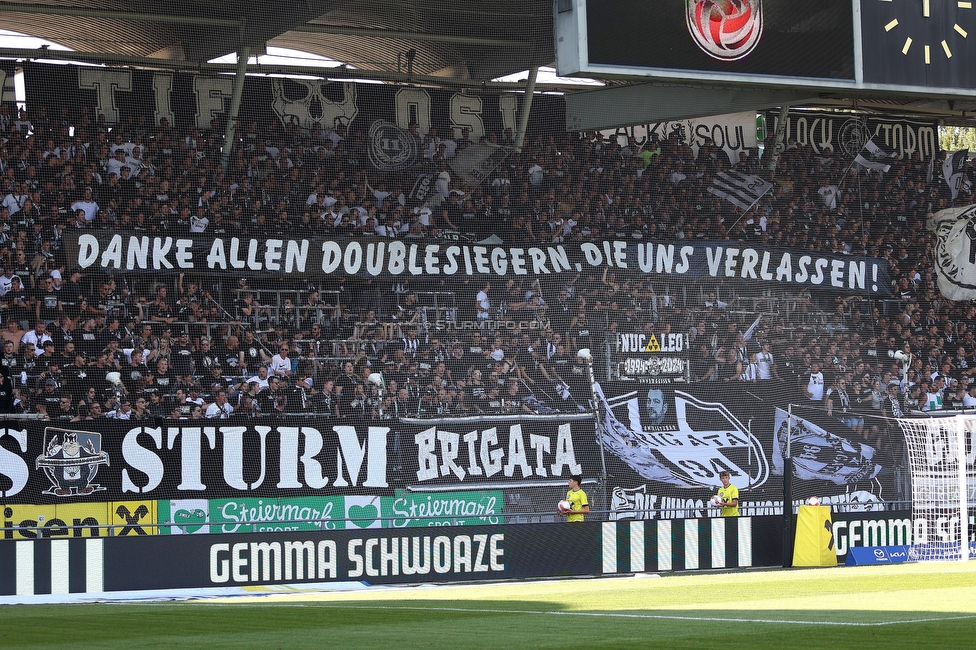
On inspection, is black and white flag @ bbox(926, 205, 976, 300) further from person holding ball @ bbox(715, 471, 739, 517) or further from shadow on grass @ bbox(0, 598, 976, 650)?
shadow on grass @ bbox(0, 598, 976, 650)

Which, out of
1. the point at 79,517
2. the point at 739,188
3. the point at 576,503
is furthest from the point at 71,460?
the point at 739,188

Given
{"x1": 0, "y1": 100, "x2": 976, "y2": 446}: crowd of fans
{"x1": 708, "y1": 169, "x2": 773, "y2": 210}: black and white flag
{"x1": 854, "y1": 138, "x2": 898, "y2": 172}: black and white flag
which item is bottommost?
{"x1": 0, "y1": 100, "x2": 976, "y2": 446}: crowd of fans

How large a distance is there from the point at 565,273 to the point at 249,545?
7912mm

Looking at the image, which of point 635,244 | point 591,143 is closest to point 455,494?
point 635,244

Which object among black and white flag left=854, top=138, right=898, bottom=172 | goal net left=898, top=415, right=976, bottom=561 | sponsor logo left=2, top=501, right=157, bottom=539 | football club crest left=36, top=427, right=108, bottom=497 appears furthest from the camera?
black and white flag left=854, top=138, right=898, bottom=172

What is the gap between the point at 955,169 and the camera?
2538 cm

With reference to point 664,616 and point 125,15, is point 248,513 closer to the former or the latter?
point 125,15

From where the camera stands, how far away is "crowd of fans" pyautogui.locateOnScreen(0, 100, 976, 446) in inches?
728

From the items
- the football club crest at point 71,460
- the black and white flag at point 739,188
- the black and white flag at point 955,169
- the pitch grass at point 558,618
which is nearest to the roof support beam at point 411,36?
the black and white flag at point 739,188

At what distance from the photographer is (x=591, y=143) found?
22.6m

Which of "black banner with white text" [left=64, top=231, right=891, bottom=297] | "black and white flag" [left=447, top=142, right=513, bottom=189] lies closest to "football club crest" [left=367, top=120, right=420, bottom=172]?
"black and white flag" [left=447, top=142, right=513, bottom=189]

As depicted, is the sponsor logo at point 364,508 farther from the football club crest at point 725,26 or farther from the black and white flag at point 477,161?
the football club crest at point 725,26

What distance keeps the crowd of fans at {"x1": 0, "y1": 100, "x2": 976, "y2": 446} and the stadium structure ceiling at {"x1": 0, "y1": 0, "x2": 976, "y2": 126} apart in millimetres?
1171

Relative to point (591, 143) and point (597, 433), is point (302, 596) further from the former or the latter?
point (591, 143)
